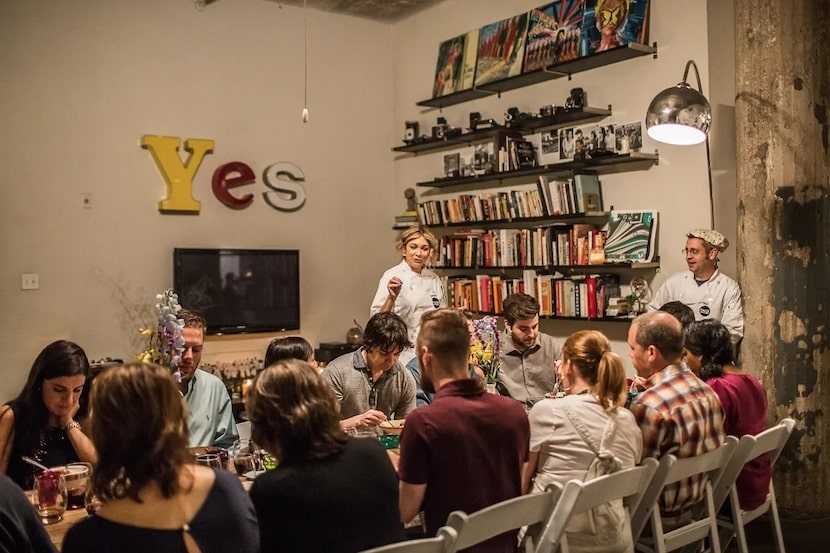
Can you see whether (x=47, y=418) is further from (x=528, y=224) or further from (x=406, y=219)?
(x=406, y=219)

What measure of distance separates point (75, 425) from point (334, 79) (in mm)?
4995

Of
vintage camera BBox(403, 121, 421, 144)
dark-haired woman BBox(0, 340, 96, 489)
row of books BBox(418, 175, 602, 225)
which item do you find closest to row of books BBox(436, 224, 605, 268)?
row of books BBox(418, 175, 602, 225)

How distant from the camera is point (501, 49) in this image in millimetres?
6426

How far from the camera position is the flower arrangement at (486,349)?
11.8 feet

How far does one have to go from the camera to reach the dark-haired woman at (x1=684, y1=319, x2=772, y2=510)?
3.11 m

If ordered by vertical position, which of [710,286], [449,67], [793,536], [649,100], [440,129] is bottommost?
[793,536]

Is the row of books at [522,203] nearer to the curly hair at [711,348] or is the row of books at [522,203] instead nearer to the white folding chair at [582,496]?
the curly hair at [711,348]

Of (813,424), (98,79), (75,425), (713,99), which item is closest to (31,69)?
(98,79)

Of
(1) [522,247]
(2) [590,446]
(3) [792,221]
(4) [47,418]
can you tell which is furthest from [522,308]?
(4) [47,418]

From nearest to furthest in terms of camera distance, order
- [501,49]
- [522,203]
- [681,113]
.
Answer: [681,113], [522,203], [501,49]

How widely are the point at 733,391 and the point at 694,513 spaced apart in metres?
0.55

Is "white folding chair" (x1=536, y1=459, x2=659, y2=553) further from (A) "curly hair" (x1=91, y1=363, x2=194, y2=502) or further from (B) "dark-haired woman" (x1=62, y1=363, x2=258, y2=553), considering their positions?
(A) "curly hair" (x1=91, y1=363, x2=194, y2=502)

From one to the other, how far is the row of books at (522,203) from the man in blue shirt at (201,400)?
3127mm

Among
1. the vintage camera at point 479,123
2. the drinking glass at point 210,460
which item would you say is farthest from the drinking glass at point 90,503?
the vintage camera at point 479,123
